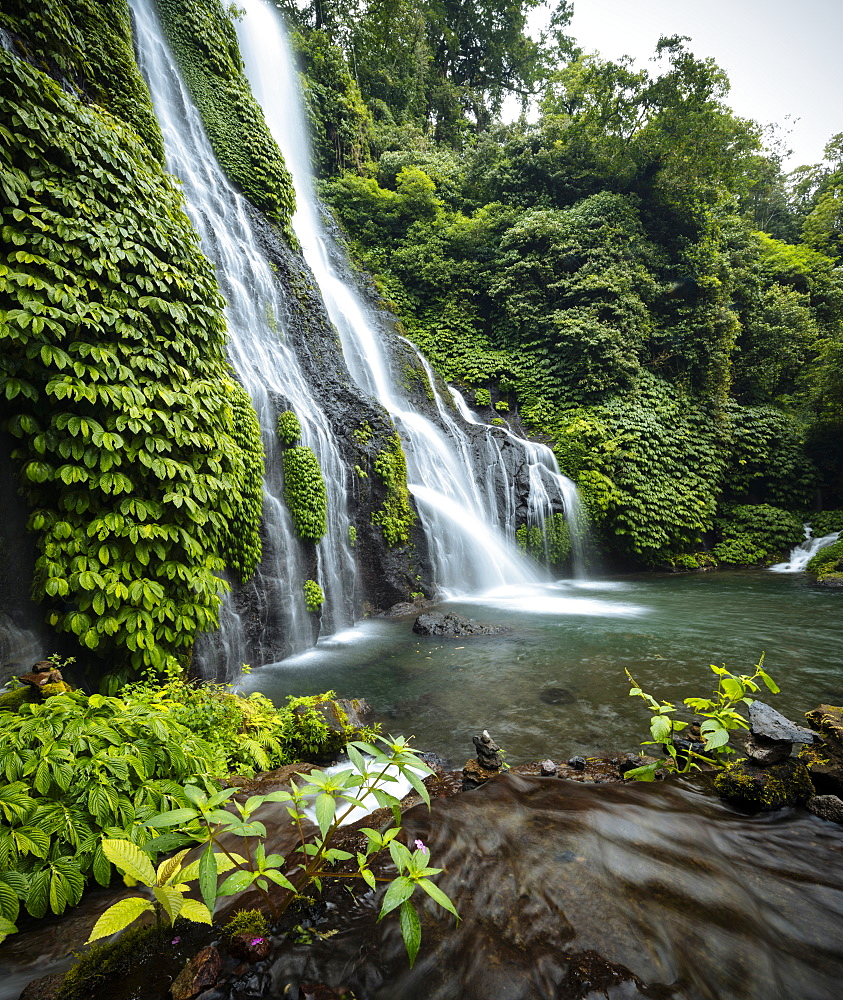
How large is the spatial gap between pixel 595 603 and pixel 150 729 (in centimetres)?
938

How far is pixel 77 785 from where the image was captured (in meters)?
1.85

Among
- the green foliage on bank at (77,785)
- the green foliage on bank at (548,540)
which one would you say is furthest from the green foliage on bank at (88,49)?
the green foliage on bank at (548,540)

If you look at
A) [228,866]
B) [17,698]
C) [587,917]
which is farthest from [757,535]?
[17,698]

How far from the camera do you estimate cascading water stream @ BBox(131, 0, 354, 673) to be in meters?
6.77

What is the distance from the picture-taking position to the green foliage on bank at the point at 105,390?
3.76 metres

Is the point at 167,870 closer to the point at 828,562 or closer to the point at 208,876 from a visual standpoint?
the point at 208,876

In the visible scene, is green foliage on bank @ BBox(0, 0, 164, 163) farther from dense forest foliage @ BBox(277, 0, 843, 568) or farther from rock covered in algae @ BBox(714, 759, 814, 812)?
dense forest foliage @ BBox(277, 0, 843, 568)

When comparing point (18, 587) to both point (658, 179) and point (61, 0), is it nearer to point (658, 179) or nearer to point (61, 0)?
point (61, 0)

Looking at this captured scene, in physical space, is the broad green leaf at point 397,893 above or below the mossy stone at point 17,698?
below

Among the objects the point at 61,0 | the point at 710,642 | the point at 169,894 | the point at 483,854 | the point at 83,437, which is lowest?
the point at 710,642

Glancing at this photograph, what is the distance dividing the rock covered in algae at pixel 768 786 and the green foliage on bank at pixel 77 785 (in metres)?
2.44

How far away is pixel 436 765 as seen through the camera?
365 cm

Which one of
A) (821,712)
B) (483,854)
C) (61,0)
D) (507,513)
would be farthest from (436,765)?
(61,0)

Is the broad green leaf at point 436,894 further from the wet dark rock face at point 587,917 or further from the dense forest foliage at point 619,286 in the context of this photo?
the dense forest foliage at point 619,286
